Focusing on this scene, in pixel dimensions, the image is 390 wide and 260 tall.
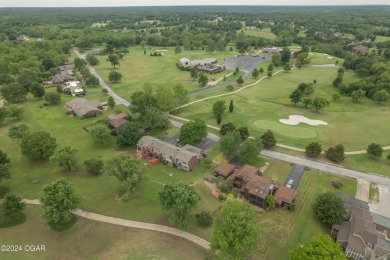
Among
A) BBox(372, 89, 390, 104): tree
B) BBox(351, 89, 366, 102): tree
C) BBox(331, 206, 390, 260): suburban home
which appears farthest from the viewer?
BBox(351, 89, 366, 102): tree

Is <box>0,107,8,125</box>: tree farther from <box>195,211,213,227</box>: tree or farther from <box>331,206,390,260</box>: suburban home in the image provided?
<box>331,206,390,260</box>: suburban home

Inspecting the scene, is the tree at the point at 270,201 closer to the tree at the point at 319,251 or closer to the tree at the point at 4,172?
the tree at the point at 319,251

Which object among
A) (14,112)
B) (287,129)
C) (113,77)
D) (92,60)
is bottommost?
(287,129)

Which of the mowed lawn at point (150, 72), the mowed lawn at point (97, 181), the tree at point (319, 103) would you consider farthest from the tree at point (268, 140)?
the mowed lawn at point (150, 72)

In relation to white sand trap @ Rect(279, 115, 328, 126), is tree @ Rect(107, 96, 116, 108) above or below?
A: above

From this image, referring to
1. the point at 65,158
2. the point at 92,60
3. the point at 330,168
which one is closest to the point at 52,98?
the point at 65,158

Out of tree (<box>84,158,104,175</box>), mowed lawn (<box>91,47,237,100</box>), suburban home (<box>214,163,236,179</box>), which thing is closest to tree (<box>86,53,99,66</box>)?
mowed lawn (<box>91,47,237,100</box>)

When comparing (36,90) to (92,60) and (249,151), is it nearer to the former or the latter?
(92,60)
